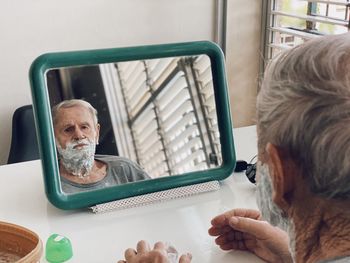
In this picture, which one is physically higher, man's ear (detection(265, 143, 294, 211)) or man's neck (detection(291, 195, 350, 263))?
man's ear (detection(265, 143, 294, 211))

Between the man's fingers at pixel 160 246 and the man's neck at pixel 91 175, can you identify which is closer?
the man's fingers at pixel 160 246

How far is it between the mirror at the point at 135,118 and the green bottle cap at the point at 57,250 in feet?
0.50

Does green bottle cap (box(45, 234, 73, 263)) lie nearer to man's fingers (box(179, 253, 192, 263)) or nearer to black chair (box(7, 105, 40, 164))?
man's fingers (box(179, 253, 192, 263))

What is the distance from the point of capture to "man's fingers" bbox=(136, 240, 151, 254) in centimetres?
91

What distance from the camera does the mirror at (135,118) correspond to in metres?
1.08

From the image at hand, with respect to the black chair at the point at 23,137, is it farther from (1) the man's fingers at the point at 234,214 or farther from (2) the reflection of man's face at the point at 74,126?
(1) the man's fingers at the point at 234,214

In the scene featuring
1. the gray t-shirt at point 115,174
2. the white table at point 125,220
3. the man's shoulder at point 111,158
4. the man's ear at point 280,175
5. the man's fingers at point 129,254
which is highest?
the man's ear at point 280,175

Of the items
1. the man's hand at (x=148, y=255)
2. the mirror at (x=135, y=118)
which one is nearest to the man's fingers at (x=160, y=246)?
the man's hand at (x=148, y=255)

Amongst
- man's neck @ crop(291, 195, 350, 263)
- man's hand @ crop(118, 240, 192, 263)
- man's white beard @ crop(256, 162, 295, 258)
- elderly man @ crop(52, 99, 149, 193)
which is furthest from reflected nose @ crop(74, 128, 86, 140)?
man's neck @ crop(291, 195, 350, 263)

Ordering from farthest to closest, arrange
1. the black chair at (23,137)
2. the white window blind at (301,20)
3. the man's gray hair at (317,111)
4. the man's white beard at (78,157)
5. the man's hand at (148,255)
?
the white window blind at (301,20) < the black chair at (23,137) < the man's white beard at (78,157) < the man's hand at (148,255) < the man's gray hair at (317,111)

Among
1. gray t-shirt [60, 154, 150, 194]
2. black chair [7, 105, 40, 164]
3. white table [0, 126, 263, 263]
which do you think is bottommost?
black chair [7, 105, 40, 164]

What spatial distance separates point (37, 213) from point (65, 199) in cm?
8

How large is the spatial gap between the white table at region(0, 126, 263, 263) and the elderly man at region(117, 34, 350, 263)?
234 millimetres

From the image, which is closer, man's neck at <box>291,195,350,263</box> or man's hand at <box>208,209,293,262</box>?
man's neck at <box>291,195,350,263</box>
